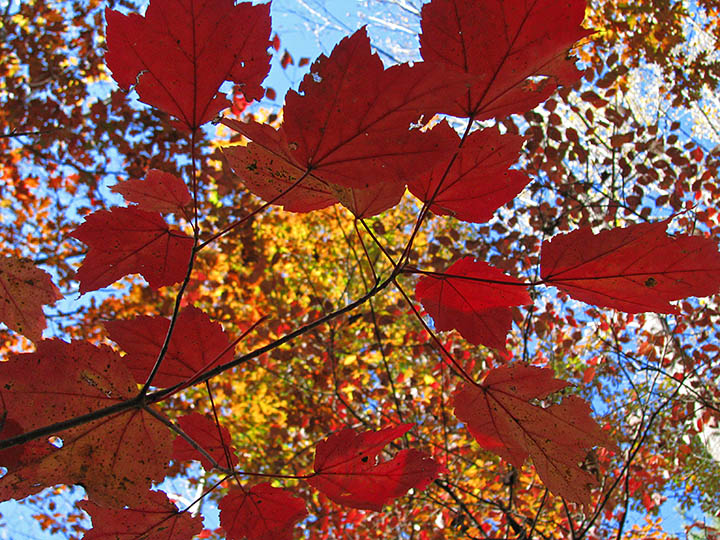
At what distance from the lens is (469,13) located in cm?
61

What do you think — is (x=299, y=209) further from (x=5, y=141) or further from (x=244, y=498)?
(x=5, y=141)

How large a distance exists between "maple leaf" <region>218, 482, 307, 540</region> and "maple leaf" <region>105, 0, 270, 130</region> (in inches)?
26.6

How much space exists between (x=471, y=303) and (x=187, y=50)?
611mm

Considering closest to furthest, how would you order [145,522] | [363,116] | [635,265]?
[363,116] → [635,265] → [145,522]

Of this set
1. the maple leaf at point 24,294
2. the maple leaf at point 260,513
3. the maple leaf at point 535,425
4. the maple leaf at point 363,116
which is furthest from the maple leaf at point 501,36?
the maple leaf at point 24,294

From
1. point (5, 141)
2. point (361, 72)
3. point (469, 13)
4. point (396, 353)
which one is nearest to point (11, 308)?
point (361, 72)

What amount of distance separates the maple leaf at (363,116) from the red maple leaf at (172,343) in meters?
0.40

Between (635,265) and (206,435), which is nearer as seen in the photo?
(635,265)

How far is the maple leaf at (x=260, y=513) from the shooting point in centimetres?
84

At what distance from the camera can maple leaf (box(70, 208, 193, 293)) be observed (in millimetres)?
749

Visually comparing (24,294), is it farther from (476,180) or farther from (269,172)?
(476,180)

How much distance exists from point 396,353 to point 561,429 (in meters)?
4.68

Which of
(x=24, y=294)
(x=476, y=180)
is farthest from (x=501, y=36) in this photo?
(x=24, y=294)

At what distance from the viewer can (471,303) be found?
0.84 meters
